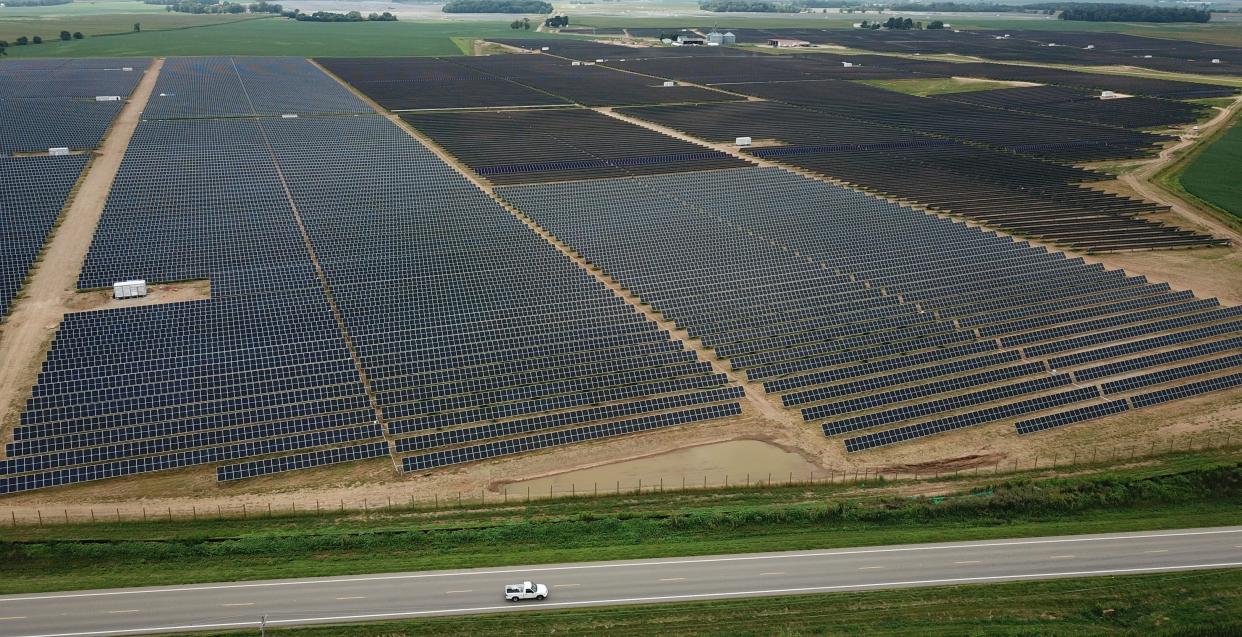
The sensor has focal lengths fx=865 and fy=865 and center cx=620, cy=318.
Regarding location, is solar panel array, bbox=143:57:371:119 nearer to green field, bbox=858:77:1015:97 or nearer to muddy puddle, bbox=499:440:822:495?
green field, bbox=858:77:1015:97

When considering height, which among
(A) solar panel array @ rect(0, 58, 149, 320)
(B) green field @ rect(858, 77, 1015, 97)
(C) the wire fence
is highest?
(B) green field @ rect(858, 77, 1015, 97)

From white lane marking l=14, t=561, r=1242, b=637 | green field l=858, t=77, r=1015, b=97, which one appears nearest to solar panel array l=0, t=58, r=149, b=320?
white lane marking l=14, t=561, r=1242, b=637

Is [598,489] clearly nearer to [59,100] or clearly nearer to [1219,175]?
[1219,175]

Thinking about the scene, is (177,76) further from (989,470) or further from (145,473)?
(989,470)

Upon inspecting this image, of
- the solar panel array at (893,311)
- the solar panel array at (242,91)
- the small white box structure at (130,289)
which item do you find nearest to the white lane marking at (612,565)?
the solar panel array at (893,311)

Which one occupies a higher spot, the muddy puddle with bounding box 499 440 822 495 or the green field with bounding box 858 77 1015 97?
the green field with bounding box 858 77 1015 97

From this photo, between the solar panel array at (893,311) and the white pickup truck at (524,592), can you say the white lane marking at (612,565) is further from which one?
the solar panel array at (893,311)
